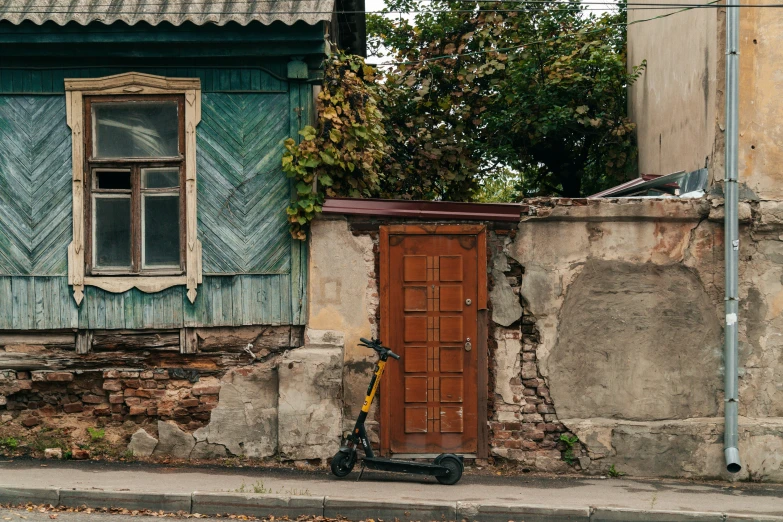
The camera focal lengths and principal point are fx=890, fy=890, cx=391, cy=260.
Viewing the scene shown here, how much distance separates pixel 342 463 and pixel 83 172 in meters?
3.87

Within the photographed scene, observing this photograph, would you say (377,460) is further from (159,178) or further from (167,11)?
(167,11)

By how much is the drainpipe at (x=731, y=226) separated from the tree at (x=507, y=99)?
410cm

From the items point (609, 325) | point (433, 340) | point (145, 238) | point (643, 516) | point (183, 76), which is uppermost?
point (183, 76)

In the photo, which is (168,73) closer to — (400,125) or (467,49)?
(400,125)

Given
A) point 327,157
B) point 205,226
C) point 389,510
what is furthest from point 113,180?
point 389,510

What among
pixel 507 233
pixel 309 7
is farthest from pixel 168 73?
pixel 507 233

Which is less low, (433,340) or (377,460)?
(433,340)

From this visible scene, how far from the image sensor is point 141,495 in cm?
729

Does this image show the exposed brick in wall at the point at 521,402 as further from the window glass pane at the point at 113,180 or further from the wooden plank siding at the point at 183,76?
the window glass pane at the point at 113,180

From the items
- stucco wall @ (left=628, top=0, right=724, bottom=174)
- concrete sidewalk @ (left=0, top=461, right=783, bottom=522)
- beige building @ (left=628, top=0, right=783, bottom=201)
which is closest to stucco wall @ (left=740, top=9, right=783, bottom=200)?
beige building @ (left=628, top=0, right=783, bottom=201)

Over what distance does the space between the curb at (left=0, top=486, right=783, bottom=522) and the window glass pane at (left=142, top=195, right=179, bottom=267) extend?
2527 mm

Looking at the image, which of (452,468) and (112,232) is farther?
(112,232)

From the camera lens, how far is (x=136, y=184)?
29.4 feet

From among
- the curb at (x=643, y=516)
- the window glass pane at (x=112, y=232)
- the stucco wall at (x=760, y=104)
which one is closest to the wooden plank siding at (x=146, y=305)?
the window glass pane at (x=112, y=232)
